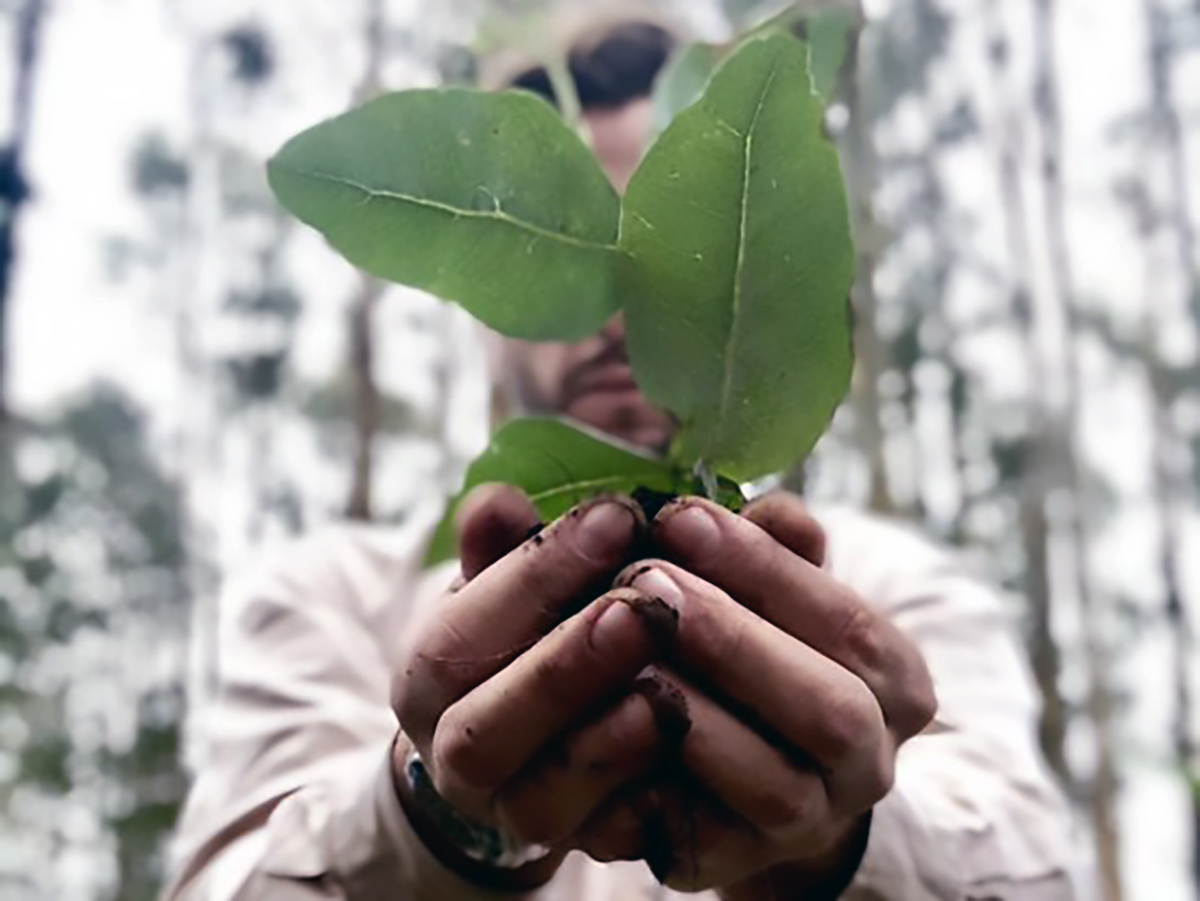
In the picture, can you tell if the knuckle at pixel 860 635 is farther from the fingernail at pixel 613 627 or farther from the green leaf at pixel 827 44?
the green leaf at pixel 827 44

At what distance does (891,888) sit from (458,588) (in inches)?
12.0

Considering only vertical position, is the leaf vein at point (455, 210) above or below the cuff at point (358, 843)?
above

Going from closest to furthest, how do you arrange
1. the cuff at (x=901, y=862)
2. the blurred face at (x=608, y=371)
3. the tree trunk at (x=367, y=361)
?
1. the cuff at (x=901, y=862)
2. the blurred face at (x=608, y=371)
3. the tree trunk at (x=367, y=361)

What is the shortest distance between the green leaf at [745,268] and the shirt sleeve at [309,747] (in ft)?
0.83

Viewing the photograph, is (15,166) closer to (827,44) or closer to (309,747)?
(309,747)

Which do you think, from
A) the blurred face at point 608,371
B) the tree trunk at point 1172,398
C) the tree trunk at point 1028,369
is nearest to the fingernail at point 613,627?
the blurred face at point 608,371

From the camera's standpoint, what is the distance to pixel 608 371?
3.75 feet

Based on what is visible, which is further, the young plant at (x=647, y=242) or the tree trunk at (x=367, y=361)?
the tree trunk at (x=367, y=361)

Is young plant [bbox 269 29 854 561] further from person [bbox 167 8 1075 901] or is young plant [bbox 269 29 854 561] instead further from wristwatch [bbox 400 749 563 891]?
wristwatch [bbox 400 749 563 891]

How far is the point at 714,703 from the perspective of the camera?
1.70 feet

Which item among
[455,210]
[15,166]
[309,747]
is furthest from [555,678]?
[15,166]

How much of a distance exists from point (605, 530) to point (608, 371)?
63 cm

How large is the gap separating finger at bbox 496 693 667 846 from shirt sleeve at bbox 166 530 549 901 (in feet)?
0.59

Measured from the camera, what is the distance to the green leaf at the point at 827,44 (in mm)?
714
